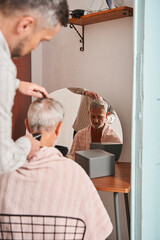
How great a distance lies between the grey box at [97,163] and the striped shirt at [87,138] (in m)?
0.29

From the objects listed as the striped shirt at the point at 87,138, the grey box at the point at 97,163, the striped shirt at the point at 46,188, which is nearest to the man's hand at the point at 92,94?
the striped shirt at the point at 87,138

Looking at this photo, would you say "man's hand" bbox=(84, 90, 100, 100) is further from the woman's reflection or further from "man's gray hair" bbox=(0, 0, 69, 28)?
"man's gray hair" bbox=(0, 0, 69, 28)

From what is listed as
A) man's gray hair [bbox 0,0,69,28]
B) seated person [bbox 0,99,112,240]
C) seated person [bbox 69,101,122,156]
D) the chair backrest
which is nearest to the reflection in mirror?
seated person [bbox 69,101,122,156]

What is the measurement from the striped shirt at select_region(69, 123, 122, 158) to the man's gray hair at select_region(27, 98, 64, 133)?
2.41ft

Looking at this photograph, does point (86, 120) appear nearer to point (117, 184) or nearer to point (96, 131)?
point (96, 131)

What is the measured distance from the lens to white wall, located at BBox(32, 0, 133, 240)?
229 centimetres

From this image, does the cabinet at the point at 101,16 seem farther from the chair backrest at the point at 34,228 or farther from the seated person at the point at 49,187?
the chair backrest at the point at 34,228

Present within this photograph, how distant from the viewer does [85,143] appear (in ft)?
7.73

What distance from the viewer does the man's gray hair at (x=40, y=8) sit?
1.13 metres

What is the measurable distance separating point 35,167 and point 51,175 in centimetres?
8

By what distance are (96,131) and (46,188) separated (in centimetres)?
94

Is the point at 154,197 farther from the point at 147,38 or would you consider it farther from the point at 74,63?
the point at 74,63

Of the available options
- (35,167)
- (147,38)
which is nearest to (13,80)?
(35,167)

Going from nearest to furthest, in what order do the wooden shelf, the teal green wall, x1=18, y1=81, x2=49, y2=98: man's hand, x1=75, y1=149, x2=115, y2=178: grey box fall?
x1=18, y1=81, x2=49, y2=98: man's hand
the teal green wall
x1=75, y1=149, x2=115, y2=178: grey box
the wooden shelf
